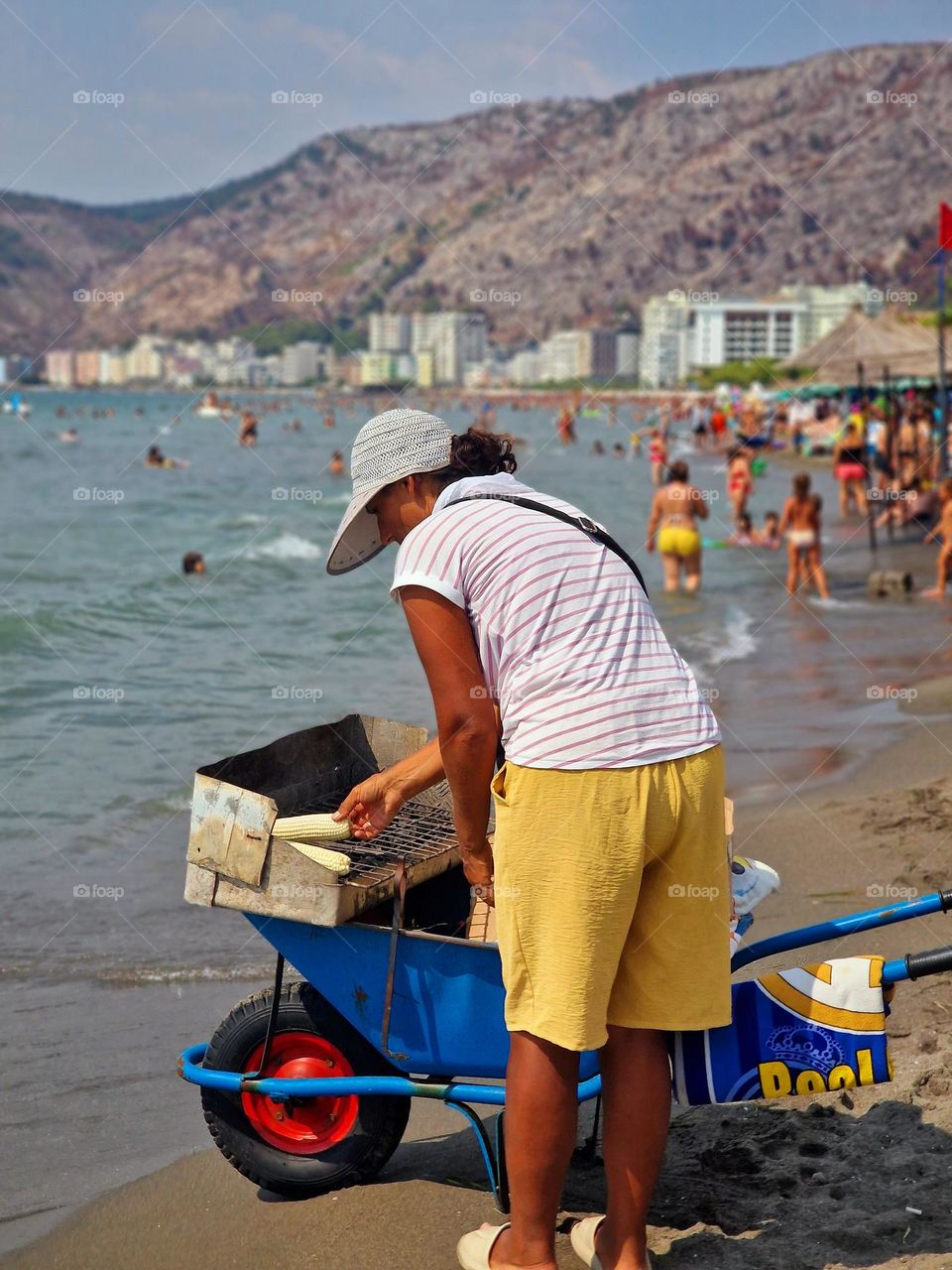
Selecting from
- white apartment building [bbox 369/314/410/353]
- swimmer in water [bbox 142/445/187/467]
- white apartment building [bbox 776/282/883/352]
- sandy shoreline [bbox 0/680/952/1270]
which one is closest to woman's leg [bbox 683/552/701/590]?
sandy shoreline [bbox 0/680/952/1270]

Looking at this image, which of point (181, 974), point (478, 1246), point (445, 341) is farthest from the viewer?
point (445, 341)

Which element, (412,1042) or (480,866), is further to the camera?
(412,1042)

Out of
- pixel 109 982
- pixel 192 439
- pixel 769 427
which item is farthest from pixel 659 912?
pixel 192 439

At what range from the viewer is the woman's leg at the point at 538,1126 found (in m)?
2.78

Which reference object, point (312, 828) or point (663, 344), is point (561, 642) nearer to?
point (312, 828)

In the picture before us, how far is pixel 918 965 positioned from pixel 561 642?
1.06 m

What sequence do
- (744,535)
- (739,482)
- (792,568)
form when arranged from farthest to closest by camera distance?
(739,482) → (744,535) → (792,568)

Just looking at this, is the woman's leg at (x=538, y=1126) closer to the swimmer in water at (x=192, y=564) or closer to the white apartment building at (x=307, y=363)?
the swimmer in water at (x=192, y=564)

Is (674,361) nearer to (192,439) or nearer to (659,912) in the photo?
(192,439)

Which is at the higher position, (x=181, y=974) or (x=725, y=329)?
(x=725, y=329)

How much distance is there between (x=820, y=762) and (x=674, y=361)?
183 metres

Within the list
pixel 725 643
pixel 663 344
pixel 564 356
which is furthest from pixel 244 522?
pixel 564 356

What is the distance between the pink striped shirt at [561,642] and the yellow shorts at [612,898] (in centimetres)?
6

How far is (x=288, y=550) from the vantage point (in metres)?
22.6
